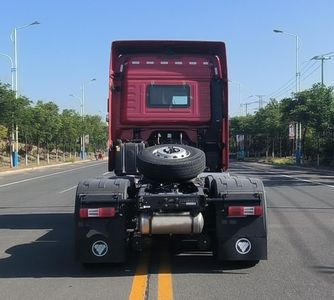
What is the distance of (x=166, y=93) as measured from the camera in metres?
11.1

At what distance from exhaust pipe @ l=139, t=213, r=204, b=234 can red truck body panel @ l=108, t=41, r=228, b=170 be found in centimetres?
366

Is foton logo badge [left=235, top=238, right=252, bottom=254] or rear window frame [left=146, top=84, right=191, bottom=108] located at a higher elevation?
rear window frame [left=146, top=84, right=191, bottom=108]

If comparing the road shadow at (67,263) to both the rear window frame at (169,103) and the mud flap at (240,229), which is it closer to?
the mud flap at (240,229)

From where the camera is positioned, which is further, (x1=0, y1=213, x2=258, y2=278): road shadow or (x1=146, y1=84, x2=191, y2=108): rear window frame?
(x1=146, y1=84, x2=191, y2=108): rear window frame

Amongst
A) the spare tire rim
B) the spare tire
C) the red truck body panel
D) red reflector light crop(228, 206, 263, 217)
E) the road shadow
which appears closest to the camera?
red reflector light crop(228, 206, 263, 217)

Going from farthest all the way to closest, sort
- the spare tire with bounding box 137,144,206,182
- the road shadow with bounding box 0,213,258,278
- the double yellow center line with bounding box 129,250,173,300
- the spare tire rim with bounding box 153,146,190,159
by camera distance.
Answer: the spare tire rim with bounding box 153,146,190,159 < the spare tire with bounding box 137,144,206,182 < the road shadow with bounding box 0,213,258,278 < the double yellow center line with bounding box 129,250,173,300

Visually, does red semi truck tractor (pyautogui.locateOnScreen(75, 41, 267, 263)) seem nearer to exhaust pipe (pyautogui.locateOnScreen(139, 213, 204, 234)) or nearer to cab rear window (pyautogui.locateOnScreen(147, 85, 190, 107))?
exhaust pipe (pyautogui.locateOnScreen(139, 213, 204, 234))

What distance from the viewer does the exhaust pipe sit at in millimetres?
7562

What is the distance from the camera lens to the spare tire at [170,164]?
8141 mm

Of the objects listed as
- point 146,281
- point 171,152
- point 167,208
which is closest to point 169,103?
point 171,152

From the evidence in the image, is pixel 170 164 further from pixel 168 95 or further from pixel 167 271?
pixel 168 95

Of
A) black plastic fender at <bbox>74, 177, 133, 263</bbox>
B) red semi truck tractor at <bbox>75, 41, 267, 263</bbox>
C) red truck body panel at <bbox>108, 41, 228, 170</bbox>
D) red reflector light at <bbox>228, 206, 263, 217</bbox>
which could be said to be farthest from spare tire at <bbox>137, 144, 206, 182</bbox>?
red truck body panel at <bbox>108, 41, 228, 170</bbox>

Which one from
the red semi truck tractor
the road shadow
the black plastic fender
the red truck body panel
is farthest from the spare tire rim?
the red truck body panel

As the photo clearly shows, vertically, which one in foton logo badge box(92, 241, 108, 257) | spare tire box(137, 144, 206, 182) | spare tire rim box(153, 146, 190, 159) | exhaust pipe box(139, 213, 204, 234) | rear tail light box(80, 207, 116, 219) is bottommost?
foton logo badge box(92, 241, 108, 257)
